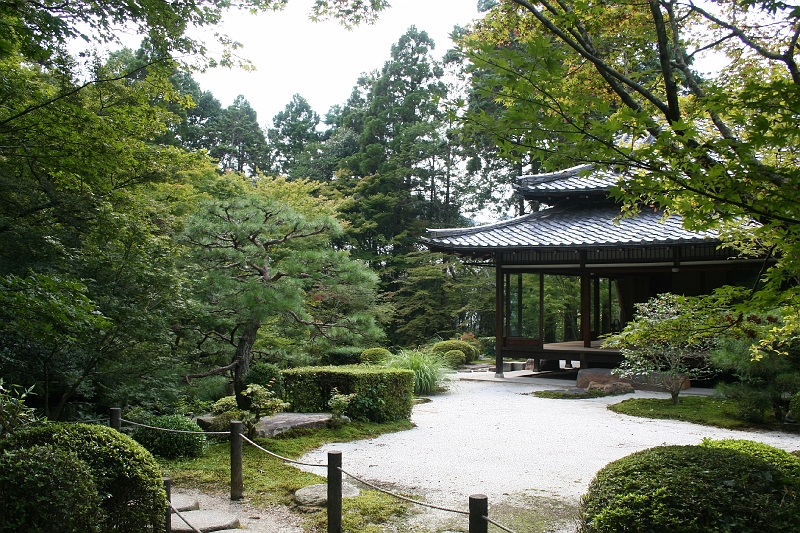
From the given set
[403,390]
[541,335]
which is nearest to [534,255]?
[541,335]

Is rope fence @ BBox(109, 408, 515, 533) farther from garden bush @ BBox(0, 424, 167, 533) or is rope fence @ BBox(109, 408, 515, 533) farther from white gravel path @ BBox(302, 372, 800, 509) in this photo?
white gravel path @ BBox(302, 372, 800, 509)

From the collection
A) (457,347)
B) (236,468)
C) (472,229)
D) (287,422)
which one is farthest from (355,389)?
(457,347)

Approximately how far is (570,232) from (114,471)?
11.6 metres

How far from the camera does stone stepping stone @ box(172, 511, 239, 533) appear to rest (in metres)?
4.15

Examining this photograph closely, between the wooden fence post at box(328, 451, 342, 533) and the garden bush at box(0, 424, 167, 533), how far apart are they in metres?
1.02

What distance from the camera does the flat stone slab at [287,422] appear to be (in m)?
7.17

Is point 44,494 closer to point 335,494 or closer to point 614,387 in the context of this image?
point 335,494

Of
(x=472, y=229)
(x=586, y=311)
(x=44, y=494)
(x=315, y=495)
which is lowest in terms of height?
(x=315, y=495)

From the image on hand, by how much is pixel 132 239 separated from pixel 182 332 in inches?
117

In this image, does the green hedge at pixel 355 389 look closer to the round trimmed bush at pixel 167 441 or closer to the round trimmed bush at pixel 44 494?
the round trimmed bush at pixel 167 441

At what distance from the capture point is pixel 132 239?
6656mm

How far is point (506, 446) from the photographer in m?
7.15

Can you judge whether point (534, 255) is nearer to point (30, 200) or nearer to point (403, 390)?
point (403, 390)

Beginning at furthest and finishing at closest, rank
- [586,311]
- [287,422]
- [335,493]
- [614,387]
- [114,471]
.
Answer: [586,311] → [614,387] → [287,422] → [335,493] → [114,471]
